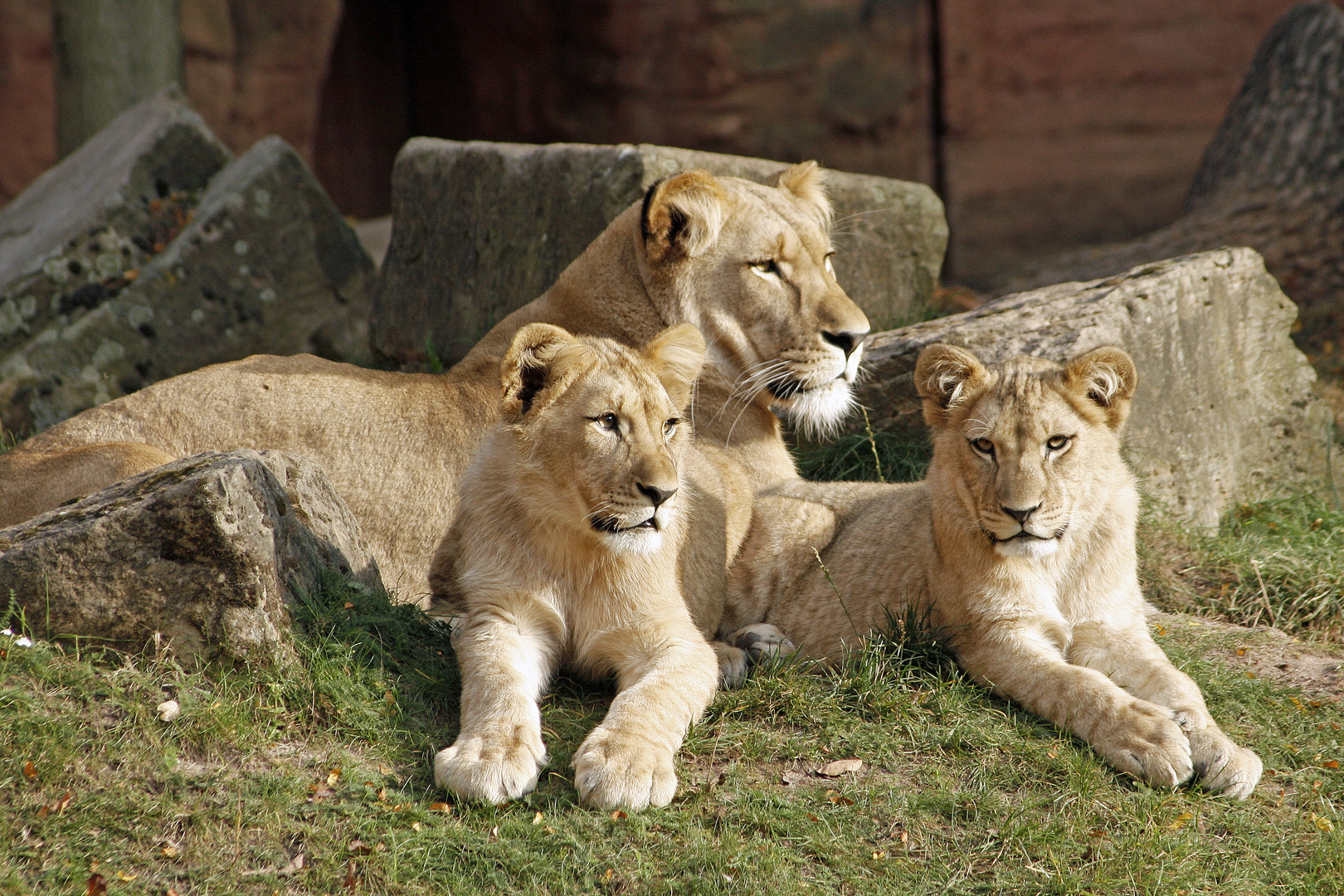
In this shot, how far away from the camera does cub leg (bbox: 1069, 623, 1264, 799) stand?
12.4 ft

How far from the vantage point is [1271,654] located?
5047 mm

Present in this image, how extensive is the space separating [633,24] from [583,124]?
133cm

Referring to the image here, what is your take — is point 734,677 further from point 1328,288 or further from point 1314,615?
point 1328,288

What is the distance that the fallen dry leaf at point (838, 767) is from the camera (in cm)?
388

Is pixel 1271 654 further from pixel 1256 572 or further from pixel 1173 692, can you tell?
pixel 1173 692

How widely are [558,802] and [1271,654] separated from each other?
3.20m

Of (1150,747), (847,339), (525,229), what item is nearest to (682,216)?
(847,339)

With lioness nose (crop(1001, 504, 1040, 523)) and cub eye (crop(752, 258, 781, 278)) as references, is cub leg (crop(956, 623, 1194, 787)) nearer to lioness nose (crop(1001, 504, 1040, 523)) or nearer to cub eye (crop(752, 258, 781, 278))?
lioness nose (crop(1001, 504, 1040, 523))

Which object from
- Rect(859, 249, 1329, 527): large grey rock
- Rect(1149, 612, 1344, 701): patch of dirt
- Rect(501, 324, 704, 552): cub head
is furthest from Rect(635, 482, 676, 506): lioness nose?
Rect(859, 249, 1329, 527): large grey rock

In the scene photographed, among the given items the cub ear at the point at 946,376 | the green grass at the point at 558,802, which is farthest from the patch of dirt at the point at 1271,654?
the cub ear at the point at 946,376

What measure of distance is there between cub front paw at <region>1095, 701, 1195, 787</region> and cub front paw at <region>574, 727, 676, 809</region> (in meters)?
1.41

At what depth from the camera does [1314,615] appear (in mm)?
5520

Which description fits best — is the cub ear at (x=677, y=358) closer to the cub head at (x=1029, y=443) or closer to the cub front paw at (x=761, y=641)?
the cub head at (x=1029, y=443)

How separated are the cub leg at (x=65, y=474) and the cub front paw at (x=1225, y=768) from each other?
12.8 feet
